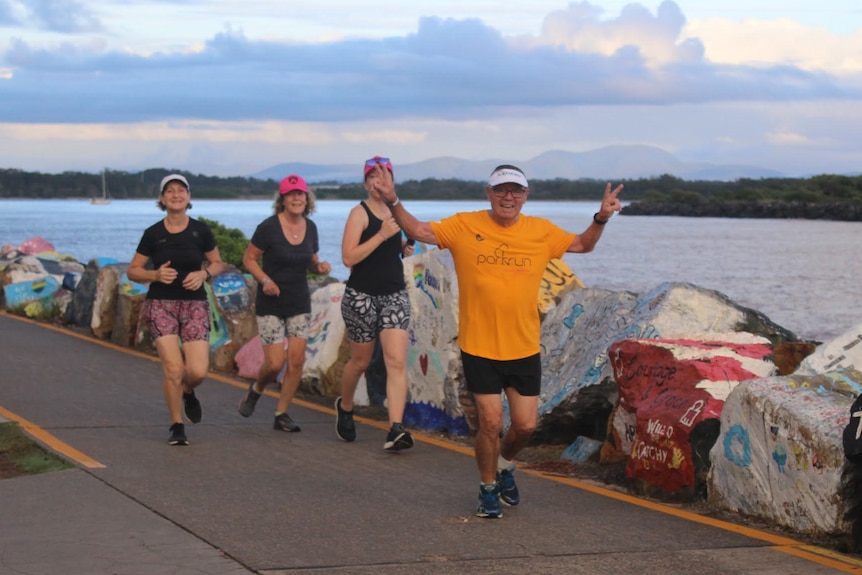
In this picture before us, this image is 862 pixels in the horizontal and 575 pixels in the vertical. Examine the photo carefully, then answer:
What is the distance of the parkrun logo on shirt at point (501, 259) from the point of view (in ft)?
23.5

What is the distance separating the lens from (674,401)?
8117 millimetres

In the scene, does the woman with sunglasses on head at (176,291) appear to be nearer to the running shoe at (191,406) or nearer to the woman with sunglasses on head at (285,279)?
the running shoe at (191,406)

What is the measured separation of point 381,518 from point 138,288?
986cm

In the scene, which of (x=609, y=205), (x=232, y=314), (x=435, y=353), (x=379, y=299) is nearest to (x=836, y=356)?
(x=609, y=205)

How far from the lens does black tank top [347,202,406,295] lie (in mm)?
9344

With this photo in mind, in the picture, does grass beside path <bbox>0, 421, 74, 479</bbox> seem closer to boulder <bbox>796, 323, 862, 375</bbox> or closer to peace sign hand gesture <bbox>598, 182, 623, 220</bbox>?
peace sign hand gesture <bbox>598, 182, 623, 220</bbox>

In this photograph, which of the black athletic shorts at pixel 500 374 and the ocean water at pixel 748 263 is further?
the ocean water at pixel 748 263

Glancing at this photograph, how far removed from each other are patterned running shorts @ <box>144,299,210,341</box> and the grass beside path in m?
1.15

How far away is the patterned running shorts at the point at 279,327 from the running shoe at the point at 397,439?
125 cm

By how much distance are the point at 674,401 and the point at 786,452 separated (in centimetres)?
114

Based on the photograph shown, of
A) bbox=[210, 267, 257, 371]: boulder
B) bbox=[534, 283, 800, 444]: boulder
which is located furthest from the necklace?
bbox=[210, 267, 257, 371]: boulder

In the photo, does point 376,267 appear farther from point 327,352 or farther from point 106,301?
point 106,301

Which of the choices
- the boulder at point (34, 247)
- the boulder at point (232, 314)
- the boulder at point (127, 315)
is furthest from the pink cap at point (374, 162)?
the boulder at point (34, 247)

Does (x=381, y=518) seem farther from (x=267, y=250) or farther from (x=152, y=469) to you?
(x=267, y=250)
